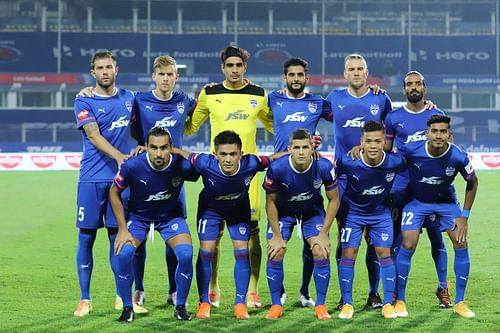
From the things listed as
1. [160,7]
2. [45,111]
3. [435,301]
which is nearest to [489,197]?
[435,301]

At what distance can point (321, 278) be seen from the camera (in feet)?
23.6

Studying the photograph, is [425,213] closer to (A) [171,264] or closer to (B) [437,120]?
(B) [437,120]

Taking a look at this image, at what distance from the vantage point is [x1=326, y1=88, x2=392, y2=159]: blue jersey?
302 inches

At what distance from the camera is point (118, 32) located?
1817 inches

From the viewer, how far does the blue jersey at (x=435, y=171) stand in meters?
7.27

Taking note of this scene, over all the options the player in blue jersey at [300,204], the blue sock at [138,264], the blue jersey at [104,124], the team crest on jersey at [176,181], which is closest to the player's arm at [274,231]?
the player in blue jersey at [300,204]

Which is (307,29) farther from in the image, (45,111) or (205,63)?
(45,111)

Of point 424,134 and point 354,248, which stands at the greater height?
point 424,134

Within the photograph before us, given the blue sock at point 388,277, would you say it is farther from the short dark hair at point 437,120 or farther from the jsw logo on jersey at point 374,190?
the short dark hair at point 437,120

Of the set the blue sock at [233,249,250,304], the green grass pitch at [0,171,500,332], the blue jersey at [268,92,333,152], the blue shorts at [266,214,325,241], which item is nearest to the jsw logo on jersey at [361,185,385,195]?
the blue shorts at [266,214,325,241]

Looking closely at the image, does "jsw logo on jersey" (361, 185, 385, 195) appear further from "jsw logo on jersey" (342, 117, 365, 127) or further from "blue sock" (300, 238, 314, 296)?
"blue sock" (300, 238, 314, 296)

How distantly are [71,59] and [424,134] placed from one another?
39.9 metres

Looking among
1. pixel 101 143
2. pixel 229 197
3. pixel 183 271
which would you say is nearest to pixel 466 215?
pixel 229 197

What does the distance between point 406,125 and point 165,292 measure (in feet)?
9.22
